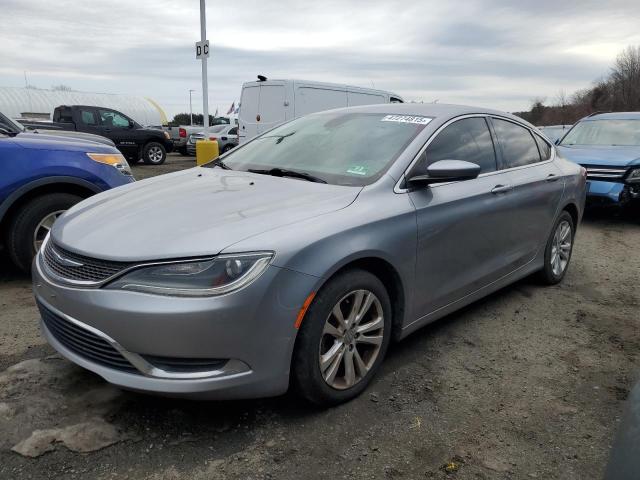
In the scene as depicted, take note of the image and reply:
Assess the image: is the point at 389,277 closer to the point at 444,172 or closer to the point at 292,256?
the point at 444,172

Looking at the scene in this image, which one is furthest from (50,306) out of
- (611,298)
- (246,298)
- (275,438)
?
(611,298)

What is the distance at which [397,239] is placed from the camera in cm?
287

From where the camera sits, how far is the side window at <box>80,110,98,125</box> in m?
16.0

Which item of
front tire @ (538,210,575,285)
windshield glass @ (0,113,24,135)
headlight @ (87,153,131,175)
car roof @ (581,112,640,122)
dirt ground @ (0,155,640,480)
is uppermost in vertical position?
car roof @ (581,112,640,122)

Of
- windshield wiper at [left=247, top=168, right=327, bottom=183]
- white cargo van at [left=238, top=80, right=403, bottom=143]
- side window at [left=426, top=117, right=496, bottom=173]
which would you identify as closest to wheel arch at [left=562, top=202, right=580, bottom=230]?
side window at [left=426, top=117, right=496, bottom=173]

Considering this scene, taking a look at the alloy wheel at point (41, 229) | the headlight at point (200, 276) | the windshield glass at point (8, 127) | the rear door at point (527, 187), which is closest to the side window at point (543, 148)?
the rear door at point (527, 187)

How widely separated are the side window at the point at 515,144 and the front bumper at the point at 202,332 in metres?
2.41

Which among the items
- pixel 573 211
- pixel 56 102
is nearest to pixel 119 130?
pixel 573 211

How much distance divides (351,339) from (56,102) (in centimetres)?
3348

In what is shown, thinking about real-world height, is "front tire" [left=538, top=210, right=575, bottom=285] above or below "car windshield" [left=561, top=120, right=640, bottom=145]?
below

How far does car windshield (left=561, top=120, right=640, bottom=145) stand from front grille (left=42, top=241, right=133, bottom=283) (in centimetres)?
875

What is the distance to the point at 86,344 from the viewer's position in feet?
7.92

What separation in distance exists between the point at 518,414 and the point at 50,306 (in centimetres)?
242

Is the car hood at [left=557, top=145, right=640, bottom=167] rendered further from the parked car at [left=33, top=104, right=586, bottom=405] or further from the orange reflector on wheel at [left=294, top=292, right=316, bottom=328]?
the orange reflector on wheel at [left=294, top=292, right=316, bottom=328]
